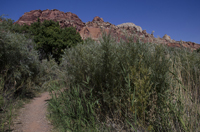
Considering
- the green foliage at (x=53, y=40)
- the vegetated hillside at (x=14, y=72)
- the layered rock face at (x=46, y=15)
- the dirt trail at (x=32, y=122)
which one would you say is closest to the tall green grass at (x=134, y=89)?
the dirt trail at (x=32, y=122)

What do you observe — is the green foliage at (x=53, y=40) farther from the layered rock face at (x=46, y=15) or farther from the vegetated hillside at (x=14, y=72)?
the layered rock face at (x=46, y=15)

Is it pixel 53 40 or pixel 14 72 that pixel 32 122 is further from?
pixel 53 40

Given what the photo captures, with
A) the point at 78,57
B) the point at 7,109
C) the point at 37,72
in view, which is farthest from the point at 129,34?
the point at 37,72

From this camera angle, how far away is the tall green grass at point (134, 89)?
2.44 m

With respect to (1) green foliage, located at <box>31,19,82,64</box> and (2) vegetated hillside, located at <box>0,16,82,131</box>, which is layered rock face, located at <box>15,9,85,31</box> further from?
(2) vegetated hillside, located at <box>0,16,82,131</box>

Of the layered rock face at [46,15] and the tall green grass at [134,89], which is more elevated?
the layered rock face at [46,15]

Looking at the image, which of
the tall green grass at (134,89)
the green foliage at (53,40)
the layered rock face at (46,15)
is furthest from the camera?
the layered rock face at (46,15)

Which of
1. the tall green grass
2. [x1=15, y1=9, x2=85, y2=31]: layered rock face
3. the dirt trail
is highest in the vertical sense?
[x1=15, y1=9, x2=85, y2=31]: layered rock face

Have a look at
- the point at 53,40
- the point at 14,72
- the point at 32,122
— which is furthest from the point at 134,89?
the point at 53,40

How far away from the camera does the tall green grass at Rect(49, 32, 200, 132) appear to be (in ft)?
8.02

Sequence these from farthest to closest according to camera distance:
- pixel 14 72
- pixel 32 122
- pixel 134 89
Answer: pixel 14 72 → pixel 32 122 → pixel 134 89

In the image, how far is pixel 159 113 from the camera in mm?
2535

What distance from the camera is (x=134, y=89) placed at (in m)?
2.44

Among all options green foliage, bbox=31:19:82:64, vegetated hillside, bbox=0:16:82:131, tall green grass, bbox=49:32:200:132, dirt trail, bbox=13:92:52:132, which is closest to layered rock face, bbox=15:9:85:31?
green foliage, bbox=31:19:82:64
